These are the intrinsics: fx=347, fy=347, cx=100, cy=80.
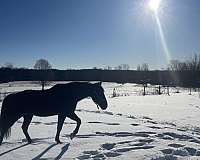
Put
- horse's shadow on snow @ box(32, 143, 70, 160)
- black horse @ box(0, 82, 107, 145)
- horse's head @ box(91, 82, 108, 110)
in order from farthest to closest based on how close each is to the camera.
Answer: horse's head @ box(91, 82, 108, 110) < black horse @ box(0, 82, 107, 145) < horse's shadow on snow @ box(32, 143, 70, 160)

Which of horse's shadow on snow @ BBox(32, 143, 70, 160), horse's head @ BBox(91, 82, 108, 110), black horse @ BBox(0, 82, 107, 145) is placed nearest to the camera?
horse's shadow on snow @ BBox(32, 143, 70, 160)

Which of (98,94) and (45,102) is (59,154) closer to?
(45,102)

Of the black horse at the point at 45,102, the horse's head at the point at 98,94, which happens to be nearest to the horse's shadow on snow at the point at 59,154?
the black horse at the point at 45,102

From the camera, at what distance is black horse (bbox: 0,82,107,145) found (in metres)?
8.92

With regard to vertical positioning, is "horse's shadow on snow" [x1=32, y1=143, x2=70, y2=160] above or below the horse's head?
below

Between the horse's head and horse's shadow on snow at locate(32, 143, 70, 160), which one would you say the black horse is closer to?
the horse's head

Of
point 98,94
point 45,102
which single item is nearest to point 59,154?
point 45,102

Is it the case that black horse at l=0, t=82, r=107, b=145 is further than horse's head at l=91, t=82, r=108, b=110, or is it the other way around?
horse's head at l=91, t=82, r=108, b=110

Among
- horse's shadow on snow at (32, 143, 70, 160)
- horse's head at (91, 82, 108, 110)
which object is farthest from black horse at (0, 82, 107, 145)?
horse's shadow on snow at (32, 143, 70, 160)

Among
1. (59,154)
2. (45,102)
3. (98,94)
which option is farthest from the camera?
(98,94)

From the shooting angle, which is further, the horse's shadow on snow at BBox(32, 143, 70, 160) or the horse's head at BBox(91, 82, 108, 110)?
the horse's head at BBox(91, 82, 108, 110)

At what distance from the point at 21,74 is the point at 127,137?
98.9m

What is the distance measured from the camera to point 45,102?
912cm

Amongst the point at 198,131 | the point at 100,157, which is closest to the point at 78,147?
the point at 100,157
